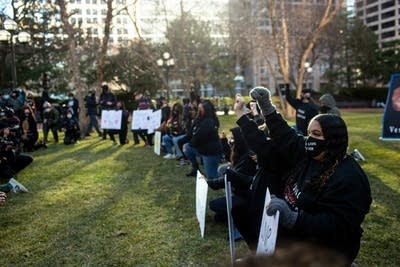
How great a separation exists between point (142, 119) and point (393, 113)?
7.33 m

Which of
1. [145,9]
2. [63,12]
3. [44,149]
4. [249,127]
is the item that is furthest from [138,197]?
[145,9]

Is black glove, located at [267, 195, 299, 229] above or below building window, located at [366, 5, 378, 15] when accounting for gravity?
below

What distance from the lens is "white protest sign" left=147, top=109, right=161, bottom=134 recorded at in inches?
549

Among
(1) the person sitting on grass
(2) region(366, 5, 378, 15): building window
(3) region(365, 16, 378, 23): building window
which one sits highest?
(2) region(366, 5, 378, 15): building window

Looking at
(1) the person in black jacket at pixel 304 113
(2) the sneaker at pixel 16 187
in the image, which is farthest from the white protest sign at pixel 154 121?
(2) the sneaker at pixel 16 187

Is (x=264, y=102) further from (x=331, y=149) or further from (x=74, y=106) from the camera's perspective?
(x=74, y=106)

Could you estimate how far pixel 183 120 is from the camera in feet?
38.1

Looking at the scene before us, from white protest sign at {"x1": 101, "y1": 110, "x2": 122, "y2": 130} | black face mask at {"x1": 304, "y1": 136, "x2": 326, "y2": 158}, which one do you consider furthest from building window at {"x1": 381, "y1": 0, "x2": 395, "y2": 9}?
black face mask at {"x1": 304, "y1": 136, "x2": 326, "y2": 158}

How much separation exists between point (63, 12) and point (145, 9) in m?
20.0

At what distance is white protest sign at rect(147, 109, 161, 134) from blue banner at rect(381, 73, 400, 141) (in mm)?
6373

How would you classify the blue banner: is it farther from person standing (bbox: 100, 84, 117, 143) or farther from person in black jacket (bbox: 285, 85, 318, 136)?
person standing (bbox: 100, 84, 117, 143)

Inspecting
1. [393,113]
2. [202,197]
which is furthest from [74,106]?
[202,197]

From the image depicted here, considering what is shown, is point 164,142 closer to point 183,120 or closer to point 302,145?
point 183,120

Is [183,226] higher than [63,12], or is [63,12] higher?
[63,12]
